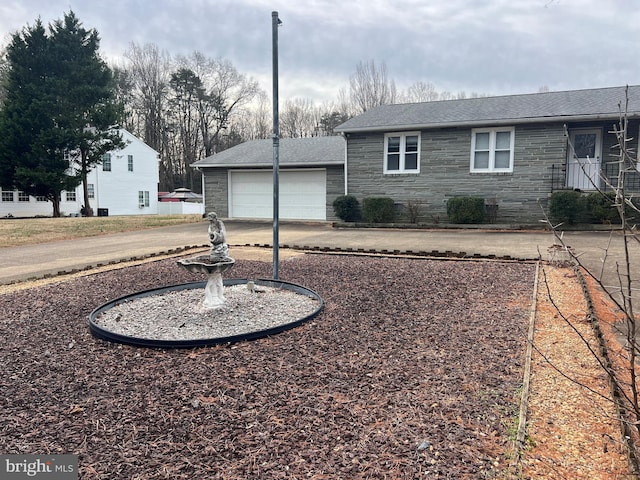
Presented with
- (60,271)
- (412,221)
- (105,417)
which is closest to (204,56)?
(412,221)

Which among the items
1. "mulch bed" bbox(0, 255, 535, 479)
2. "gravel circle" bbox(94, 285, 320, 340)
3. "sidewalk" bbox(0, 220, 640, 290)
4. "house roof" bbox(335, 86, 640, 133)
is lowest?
"mulch bed" bbox(0, 255, 535, 479)

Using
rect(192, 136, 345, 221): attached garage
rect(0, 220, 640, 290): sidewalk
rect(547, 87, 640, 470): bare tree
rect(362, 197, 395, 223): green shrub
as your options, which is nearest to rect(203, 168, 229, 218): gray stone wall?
rect(192, 136, 345, 221): attached garage

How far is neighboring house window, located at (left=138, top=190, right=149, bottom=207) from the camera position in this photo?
3121cm

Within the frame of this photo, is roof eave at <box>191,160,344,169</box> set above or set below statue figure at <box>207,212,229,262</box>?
above

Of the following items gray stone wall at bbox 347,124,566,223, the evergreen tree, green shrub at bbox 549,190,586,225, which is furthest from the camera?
the evergreen tree

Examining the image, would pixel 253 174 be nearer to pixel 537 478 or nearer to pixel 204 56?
pixel 537 478

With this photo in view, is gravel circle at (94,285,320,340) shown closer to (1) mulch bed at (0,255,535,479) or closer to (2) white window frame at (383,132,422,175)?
(1) mulch bed at (0,255,535,479)

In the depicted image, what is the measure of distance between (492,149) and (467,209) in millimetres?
2357

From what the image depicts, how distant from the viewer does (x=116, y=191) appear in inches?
1152

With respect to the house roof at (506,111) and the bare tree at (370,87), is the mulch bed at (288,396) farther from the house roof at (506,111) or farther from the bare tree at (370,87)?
the bare tree at (370,87)

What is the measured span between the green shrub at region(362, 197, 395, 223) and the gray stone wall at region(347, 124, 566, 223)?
1.61 ft

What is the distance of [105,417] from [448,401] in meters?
2.15

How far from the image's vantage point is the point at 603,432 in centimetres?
238

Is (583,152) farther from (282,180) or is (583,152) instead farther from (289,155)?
(282,180)
